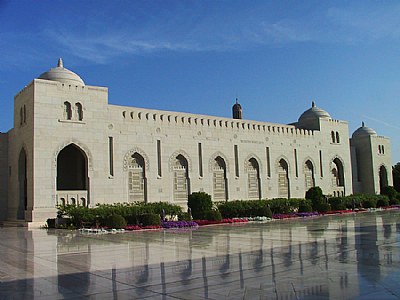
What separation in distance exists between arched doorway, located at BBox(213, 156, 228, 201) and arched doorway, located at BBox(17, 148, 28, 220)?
11.2 meters

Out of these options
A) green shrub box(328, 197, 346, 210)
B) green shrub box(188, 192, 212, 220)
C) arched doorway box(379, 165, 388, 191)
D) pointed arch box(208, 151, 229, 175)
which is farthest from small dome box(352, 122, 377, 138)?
green shrub box(188, 192, 212, 220)

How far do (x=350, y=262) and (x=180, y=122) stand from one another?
20079 millimetres

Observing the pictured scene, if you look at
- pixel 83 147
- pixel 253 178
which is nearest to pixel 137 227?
pixel 83 147

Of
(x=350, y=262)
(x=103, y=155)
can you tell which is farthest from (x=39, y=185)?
(x=350, y=262)

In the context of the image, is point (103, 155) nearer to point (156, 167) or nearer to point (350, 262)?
point (156, 167)

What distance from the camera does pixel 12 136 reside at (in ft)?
80.8

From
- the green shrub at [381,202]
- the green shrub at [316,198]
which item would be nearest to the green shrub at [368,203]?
the green shrub at [381,202]

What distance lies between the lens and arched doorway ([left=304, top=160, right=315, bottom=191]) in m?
33.9

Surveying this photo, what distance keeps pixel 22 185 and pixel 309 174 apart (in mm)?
21012

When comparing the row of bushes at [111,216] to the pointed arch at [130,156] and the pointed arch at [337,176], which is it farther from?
the pointed arch at [337,176]

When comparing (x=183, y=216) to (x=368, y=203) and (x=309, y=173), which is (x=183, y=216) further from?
(x=368, y=203)

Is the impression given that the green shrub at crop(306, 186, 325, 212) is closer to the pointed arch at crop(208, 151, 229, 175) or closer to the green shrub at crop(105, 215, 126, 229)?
the pointed arch at crop(208, 151, 229, 175)

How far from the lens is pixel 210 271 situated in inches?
278

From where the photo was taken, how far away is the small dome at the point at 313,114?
3600 cm
